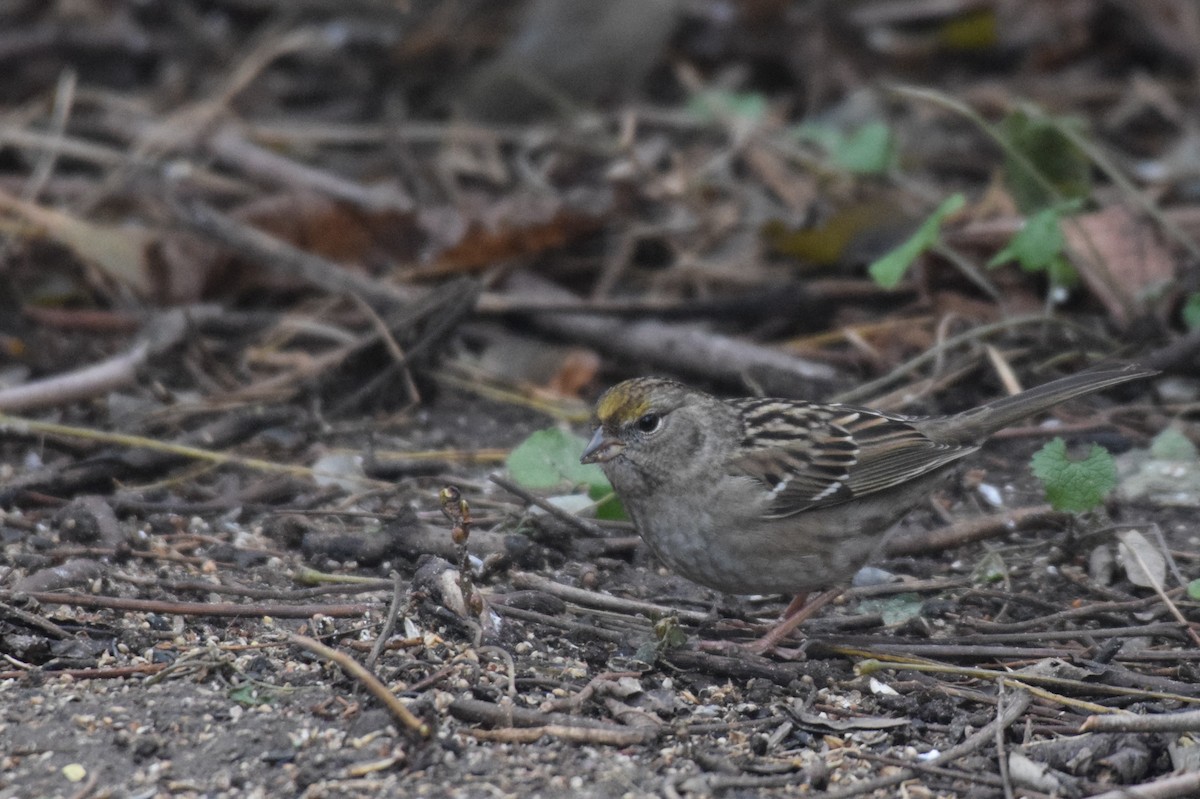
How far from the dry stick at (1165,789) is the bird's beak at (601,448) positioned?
5.13 ft

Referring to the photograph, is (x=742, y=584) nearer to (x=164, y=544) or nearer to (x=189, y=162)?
(x=164, y=544)

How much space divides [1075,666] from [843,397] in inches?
64.6

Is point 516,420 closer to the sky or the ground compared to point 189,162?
closer to the ground

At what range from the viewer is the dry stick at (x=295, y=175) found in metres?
6.04

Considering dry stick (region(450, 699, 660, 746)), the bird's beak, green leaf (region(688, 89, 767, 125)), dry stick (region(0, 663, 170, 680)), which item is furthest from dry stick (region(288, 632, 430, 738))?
green leaf (region(688, 89, 767, 125))

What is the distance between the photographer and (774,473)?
4098mm

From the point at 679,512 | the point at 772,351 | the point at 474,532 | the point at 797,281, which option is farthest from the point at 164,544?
the point at 797,281

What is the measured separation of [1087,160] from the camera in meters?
5.57

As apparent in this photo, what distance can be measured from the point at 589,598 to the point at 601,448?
44 centimetres

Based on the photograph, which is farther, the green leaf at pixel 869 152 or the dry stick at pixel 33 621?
the green leaf at pixel 869 152

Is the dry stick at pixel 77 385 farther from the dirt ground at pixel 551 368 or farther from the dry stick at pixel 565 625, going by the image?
the dry stick at pixel 565 625

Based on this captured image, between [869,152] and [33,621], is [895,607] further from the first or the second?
[869,152]

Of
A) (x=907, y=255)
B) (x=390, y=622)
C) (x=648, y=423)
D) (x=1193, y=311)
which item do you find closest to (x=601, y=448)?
(x=648, y=423)

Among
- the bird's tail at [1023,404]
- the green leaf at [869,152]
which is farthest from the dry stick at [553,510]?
the green leaf at [869,152]
